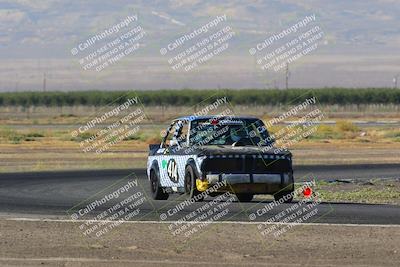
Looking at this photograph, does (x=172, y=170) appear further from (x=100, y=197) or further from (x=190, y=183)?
(x=100, y=197)

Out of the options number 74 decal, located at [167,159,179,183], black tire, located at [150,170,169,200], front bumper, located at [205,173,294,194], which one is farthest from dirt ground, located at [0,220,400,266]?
black tire, located at [150,170,169,200]

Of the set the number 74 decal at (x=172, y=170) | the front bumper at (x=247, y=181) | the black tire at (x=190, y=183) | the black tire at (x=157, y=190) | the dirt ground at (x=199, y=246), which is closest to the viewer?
the dirt ground at (x=199, y=246)

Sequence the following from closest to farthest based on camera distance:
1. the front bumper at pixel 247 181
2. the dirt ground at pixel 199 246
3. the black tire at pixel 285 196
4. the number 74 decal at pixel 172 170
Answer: the dirt ground at pixel 199 246, the front bumper at pixel 247 181, the black tire at pixel 285 196, the number 74 decal at pixel 172 170

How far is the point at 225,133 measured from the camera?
77.8 feet

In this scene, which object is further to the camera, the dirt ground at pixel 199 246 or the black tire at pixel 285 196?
the black tire at pixel 285 196

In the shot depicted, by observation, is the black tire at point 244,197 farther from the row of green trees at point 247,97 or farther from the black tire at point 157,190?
the row of green trees at point 247,97

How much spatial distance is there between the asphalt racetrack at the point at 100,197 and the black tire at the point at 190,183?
0.32 m

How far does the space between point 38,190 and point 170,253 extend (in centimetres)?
1304

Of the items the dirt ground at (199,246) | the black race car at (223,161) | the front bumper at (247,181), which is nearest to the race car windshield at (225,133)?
the black race car at (223,161)

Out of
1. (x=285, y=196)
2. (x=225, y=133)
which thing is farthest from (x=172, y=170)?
(x=285, y=196)

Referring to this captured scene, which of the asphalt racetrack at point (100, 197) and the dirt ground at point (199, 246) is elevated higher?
the dirt ground at point (199, 246)

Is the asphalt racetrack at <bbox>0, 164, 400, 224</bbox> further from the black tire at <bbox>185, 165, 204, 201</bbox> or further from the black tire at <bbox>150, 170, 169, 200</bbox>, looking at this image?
the black tire at <bbox>185, 165, 204, 201</bbox>

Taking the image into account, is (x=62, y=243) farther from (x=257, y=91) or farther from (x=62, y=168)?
(x=257, y=91)

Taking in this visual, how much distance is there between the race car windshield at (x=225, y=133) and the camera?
23570mm
